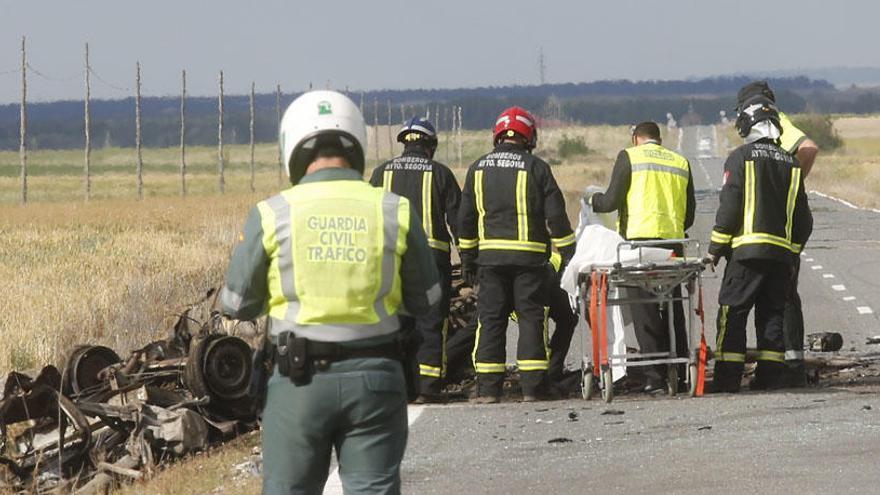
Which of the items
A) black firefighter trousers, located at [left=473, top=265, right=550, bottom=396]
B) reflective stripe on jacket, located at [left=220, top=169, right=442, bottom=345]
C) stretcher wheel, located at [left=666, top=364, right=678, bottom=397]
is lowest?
stretcher wheel, located at [left=666, top=364, right=678, bottom=397]

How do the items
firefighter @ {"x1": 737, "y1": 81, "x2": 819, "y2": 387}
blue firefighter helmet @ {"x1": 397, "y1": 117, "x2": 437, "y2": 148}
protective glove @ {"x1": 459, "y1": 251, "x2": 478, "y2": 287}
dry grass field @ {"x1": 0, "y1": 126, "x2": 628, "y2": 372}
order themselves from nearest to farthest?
protective glove @ {"x1": 459, "y1": 251, "x2": 478, "y2": 287}
blue firefighter helmet @ {"x1": 397, "y1": 117, "x2": 437, "y2": 148}
firefighter @ {"x1": 737, "y1": 81, "x2": 819, "y2": 387}
dry grass field @ {"x1": 0, "y1": 126, "x2": 628, "y2": 372}

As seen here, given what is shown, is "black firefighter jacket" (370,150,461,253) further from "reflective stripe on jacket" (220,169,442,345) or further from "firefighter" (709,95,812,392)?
"reflective stripe on jacket" (220,169,442,345)

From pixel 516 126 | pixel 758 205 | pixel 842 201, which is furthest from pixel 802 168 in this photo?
→ pixel 842 201

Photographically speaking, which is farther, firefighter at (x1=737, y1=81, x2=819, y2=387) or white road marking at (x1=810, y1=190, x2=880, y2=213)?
white road marking at (x1=810, y1=190, x2=880, y2=213)

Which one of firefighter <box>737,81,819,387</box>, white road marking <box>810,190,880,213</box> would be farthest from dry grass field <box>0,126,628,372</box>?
white road marking <box>810,190,880,213</box>

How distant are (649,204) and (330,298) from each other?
6947mm

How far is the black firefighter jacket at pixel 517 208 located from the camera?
1201cm

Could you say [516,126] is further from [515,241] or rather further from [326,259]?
[326,259]

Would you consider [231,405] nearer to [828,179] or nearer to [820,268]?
[820,268]

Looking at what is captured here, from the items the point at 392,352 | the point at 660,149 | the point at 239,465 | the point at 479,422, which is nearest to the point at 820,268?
the point at 660,149

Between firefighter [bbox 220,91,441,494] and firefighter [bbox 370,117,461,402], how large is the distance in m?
6.51

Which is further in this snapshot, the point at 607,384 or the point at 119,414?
the point at 607,384

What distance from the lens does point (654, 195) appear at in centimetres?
1230

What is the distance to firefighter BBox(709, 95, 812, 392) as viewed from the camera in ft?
39.8
